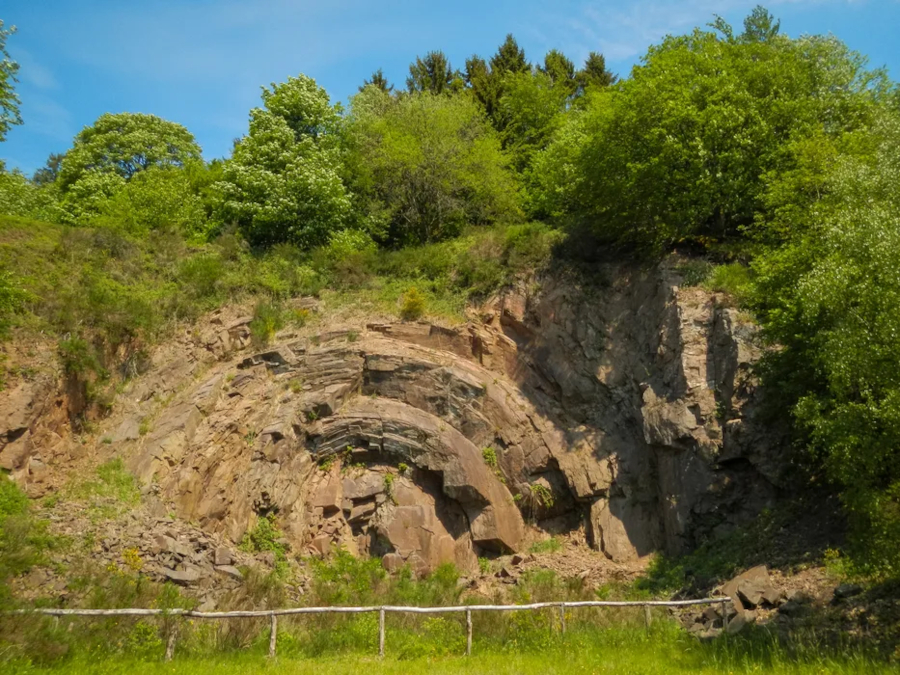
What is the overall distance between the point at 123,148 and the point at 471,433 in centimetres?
2803

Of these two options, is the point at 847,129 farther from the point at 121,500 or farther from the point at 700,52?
the point at 121,500

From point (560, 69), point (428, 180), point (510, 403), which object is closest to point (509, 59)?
point (560, 69)

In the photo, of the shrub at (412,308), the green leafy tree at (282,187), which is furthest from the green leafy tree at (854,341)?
the green leafy tree at (282,187)

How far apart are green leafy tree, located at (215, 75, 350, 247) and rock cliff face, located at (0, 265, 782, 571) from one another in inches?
285

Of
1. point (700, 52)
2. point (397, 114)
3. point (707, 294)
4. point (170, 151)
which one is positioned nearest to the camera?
point (707, 294)

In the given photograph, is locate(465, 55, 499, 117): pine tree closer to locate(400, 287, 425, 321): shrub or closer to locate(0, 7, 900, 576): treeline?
locate(0, 7, 900, 576): treeline

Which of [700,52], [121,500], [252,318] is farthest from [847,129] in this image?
[121,500]

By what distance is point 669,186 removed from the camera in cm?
2216

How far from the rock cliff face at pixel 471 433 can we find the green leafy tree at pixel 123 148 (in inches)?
795

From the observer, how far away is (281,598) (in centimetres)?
1555

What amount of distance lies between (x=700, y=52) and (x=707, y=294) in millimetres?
9520

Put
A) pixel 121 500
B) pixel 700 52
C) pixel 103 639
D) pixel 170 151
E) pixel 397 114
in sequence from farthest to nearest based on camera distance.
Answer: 1. pixel 170 151
2. pixel 397 114
3. pixel 700 52
4. pixel 121 500
5. pixel 103 639

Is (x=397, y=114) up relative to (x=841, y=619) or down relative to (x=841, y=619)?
up

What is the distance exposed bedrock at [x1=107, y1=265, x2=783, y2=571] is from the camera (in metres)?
17.9
